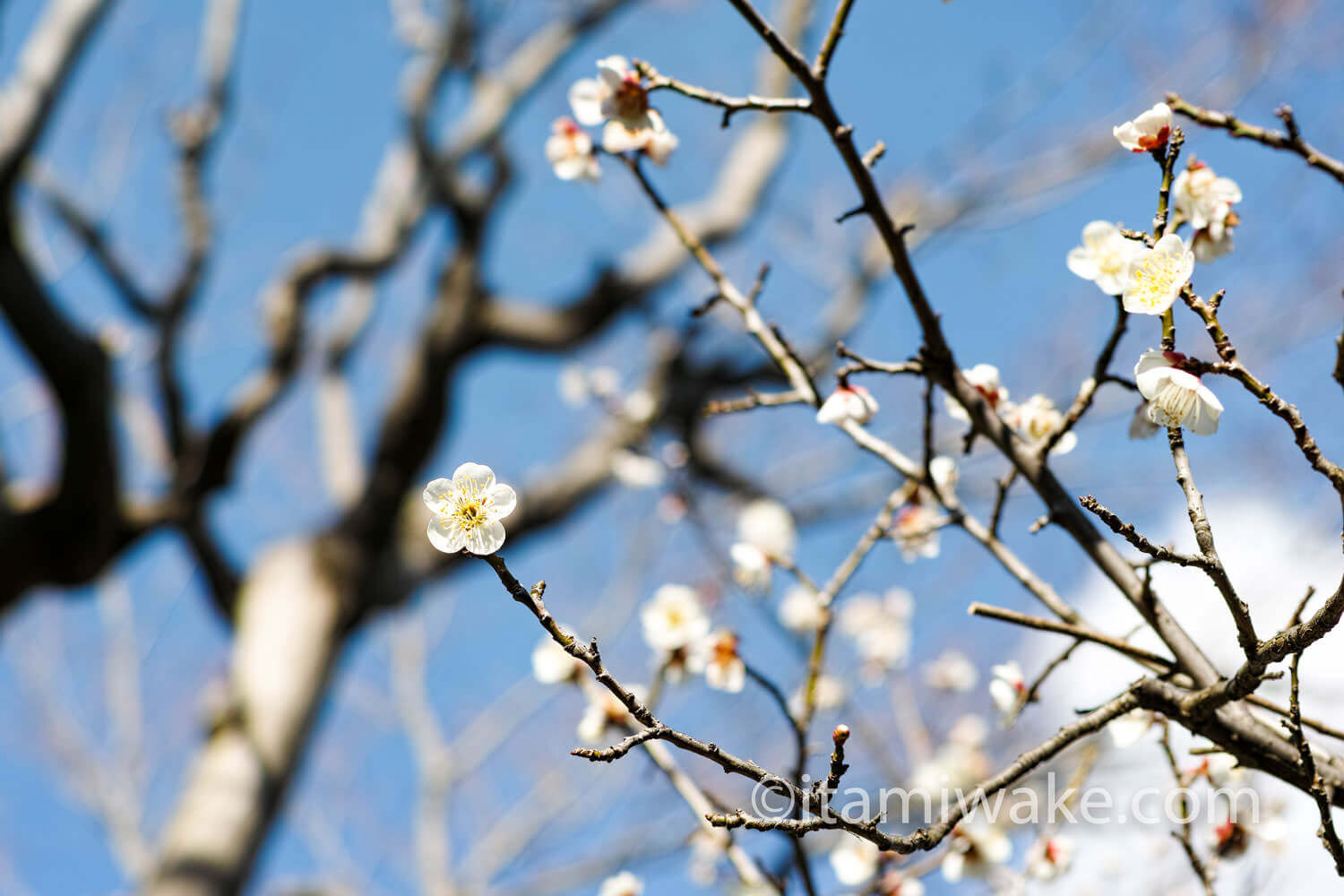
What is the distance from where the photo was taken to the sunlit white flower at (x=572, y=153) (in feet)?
4.06

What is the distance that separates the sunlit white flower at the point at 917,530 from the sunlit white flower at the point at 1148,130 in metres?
0.44

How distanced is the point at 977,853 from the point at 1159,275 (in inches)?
34.1

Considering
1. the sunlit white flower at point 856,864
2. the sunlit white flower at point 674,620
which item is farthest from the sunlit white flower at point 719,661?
the sunlit white flower at point 856,864

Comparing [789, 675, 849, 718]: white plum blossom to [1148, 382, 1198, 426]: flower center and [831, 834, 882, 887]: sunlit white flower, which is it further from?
[1148, 382, 1198, 426]: flower center

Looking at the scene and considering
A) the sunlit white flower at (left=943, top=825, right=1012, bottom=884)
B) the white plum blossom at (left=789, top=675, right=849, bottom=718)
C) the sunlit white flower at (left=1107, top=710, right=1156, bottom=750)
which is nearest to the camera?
the sunlit white flower at (left=1107, top=710, right=1156, bottom=750)

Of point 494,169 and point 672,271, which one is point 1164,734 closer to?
point 672,271

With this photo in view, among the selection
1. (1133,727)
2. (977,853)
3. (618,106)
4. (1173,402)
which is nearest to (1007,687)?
(1133,727)

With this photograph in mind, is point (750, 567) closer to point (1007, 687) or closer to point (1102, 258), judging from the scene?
point (1007, 687)

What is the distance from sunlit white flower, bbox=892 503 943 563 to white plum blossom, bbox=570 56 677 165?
0.58 meters

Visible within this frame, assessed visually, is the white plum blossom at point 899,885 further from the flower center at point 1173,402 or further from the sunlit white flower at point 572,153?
the sunlit white flower at point 572,153

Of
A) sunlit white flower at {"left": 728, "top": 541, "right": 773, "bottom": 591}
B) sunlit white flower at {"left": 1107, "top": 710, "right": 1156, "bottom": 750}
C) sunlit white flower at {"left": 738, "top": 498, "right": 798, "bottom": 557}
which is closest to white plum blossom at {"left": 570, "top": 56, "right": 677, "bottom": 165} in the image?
sunlit white flower at {"left": 728, "top": 541, "right": 773, "bottom": 591}

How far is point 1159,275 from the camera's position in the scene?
0.71 meters

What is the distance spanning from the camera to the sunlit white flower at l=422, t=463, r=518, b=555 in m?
0.73

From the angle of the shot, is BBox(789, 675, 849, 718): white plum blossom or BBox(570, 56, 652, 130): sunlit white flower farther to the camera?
BBox(789, 675, 849, 718): white plum blossom
